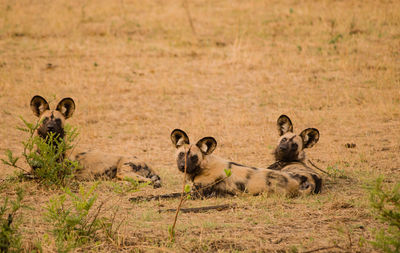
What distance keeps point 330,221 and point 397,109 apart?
5.40 m

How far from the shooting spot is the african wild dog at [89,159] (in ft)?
20.3

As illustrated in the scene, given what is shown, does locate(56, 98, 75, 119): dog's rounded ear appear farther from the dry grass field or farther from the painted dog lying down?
the painted dog lying down

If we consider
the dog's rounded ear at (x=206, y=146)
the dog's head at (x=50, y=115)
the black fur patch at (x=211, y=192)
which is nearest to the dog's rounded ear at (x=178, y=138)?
the dog's rounded ear at (x=206, y=146)

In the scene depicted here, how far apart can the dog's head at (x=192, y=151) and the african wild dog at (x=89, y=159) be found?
2.31 ft

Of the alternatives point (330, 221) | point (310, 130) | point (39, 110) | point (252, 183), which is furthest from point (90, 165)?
point (330, 221)

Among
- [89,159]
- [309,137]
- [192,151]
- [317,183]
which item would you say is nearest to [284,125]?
[309,137]

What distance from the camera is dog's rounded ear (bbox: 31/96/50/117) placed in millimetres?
6248

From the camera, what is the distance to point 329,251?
3604 mm

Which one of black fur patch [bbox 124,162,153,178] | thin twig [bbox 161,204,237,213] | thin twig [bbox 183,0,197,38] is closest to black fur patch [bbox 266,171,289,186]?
thin twig [bbox 161,204,237,213]

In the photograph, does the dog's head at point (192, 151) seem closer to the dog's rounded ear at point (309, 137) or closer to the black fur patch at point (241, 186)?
the black fur patch at point (241, 186)

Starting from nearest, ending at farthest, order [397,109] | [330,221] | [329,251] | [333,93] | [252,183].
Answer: [329,251] → [330,221] → [252,183] → [397,109] → [333,93]

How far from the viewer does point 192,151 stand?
5590 millimetres

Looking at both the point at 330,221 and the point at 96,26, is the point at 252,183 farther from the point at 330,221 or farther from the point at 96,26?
the point at 96,26

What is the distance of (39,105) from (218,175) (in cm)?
247
